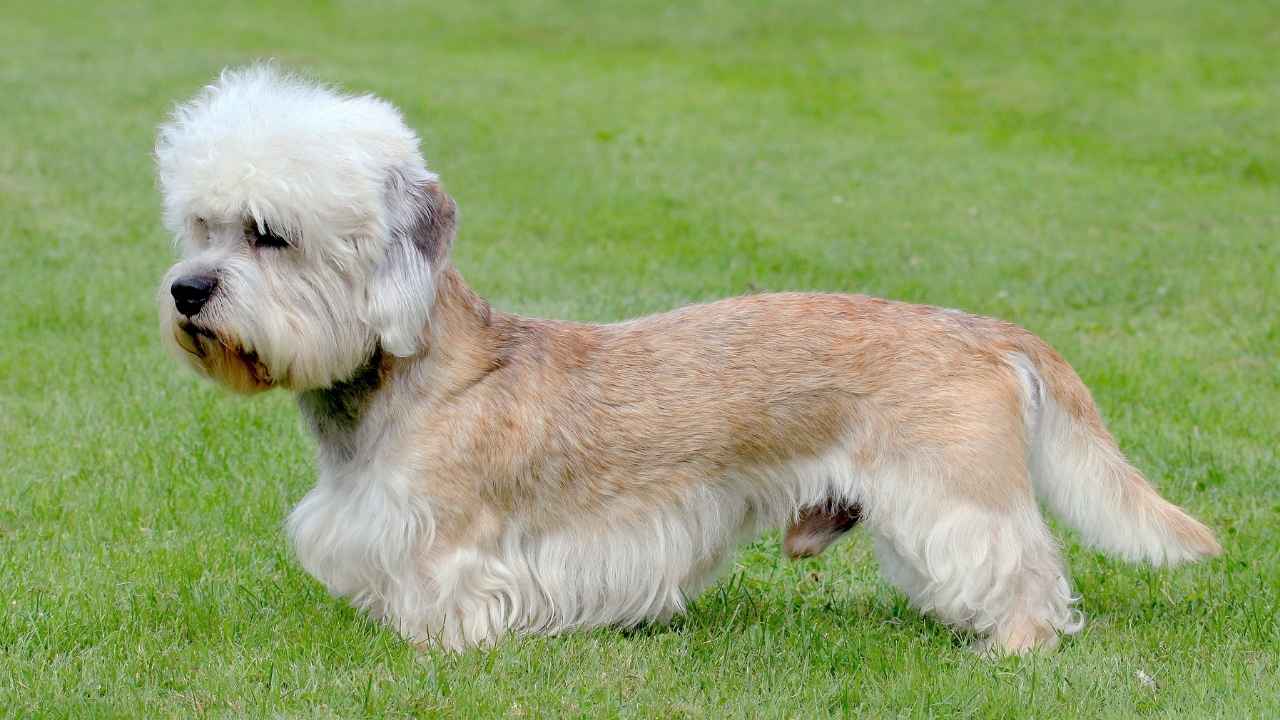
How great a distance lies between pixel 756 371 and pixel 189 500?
104 inches

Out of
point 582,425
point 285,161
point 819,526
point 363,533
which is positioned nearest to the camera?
point 285,161

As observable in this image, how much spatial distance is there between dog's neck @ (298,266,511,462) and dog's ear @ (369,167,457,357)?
0.47 ft

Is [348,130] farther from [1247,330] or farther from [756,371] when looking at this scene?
[1247,330]

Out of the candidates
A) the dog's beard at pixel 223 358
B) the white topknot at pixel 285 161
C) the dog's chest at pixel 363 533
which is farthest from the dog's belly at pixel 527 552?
the white topknot at pixel 285 161

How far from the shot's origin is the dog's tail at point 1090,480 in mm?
4898

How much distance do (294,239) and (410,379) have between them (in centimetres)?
58

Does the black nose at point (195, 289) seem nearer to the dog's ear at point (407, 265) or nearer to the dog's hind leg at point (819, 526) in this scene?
the dog's ear at point (407, 265)

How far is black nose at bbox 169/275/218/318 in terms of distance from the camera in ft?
14.2

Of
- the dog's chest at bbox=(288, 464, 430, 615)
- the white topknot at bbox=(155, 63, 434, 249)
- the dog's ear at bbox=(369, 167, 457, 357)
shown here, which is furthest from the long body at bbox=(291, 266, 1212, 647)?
the white topknot at bbox=(155, 63, 434, 249)

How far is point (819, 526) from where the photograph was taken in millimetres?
5191

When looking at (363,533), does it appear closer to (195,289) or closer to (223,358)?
(223,358)

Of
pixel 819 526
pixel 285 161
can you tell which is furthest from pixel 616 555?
pixel 285 161

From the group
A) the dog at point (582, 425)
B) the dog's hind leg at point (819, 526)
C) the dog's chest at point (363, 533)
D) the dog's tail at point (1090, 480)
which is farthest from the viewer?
the dog's hind leg at point (819, 526)

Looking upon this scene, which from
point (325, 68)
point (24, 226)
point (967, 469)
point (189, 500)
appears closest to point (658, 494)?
point (967, 469)
